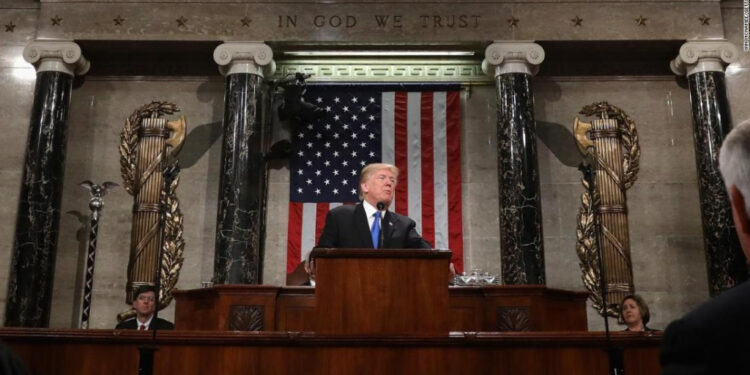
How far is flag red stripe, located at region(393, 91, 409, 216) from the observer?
11.5 meters

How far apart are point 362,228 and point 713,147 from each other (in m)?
5.98

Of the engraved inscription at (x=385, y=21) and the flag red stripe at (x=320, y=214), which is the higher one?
the engraved inscription at (x=385, y=21)

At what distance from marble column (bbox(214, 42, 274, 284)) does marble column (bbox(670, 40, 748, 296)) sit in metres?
6.17

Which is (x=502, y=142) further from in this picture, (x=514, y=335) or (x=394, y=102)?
(x=514, y=335)

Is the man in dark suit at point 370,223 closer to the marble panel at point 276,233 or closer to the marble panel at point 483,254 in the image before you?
the marble panel at point 483,254

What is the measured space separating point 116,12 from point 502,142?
5.99 meters

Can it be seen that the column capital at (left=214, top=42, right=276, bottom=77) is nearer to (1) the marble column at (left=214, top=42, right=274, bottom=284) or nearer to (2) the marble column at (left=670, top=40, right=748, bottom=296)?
(1) the marble column at (left=214, top=42, right=274, bottom=284)

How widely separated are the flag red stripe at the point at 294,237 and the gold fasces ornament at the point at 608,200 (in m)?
4.13

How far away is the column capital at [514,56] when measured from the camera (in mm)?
11062

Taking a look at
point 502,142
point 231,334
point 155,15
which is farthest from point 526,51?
point 231,334

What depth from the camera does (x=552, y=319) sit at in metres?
7.77

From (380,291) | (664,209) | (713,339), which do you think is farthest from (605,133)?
(713,339)

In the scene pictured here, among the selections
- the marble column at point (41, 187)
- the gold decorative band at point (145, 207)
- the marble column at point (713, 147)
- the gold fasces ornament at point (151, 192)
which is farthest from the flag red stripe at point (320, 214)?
the marble column at point (713, 147)
